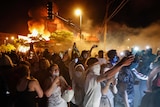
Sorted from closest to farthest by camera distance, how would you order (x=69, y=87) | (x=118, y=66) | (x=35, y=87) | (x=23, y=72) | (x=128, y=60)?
1. (x=128, y=60)
2. (x=118, y=66)
3. (x=35, y=87)
4. (x=23, y=72)
5. (x=69, y=87)

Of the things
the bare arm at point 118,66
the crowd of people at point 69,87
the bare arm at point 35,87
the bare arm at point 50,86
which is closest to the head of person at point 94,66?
the crowd of people at point 69,87

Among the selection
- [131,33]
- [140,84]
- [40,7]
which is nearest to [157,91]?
[140,84]

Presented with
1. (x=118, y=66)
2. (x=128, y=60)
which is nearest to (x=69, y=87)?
(x=118, y=66)

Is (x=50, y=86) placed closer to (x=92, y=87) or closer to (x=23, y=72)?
(x=23, y=72)

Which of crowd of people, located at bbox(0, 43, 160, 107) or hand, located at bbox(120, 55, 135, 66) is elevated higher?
hand, located at bbox(120, 55, 135, 66)

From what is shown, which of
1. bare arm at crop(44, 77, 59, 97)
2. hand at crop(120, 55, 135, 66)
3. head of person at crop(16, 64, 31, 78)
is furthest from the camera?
bare arm at crop(44, 77, 59, 97)

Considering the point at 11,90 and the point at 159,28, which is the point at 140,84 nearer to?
the point at 11,90

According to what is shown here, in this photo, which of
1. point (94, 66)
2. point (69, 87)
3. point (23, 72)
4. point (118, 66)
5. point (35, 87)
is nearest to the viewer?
point (118, 66)

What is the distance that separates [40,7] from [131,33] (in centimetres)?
2141

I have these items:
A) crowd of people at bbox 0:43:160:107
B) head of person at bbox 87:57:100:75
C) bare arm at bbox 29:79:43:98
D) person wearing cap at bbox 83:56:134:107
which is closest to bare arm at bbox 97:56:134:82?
crowd of people at bbox 0:43:160:107

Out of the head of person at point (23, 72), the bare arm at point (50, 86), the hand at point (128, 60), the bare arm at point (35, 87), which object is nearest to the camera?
the hand at point (128, 60)

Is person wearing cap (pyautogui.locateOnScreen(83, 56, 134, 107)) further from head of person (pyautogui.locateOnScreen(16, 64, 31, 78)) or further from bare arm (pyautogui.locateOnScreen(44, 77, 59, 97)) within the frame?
head of person (pyautogui.locateOnScreen(16, 64, 31, 78))

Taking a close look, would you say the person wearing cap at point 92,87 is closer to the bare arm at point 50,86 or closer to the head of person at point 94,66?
the head of person at point 94,66

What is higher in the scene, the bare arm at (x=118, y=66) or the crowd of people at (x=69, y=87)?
the bare arm at (x=118, y=66)
